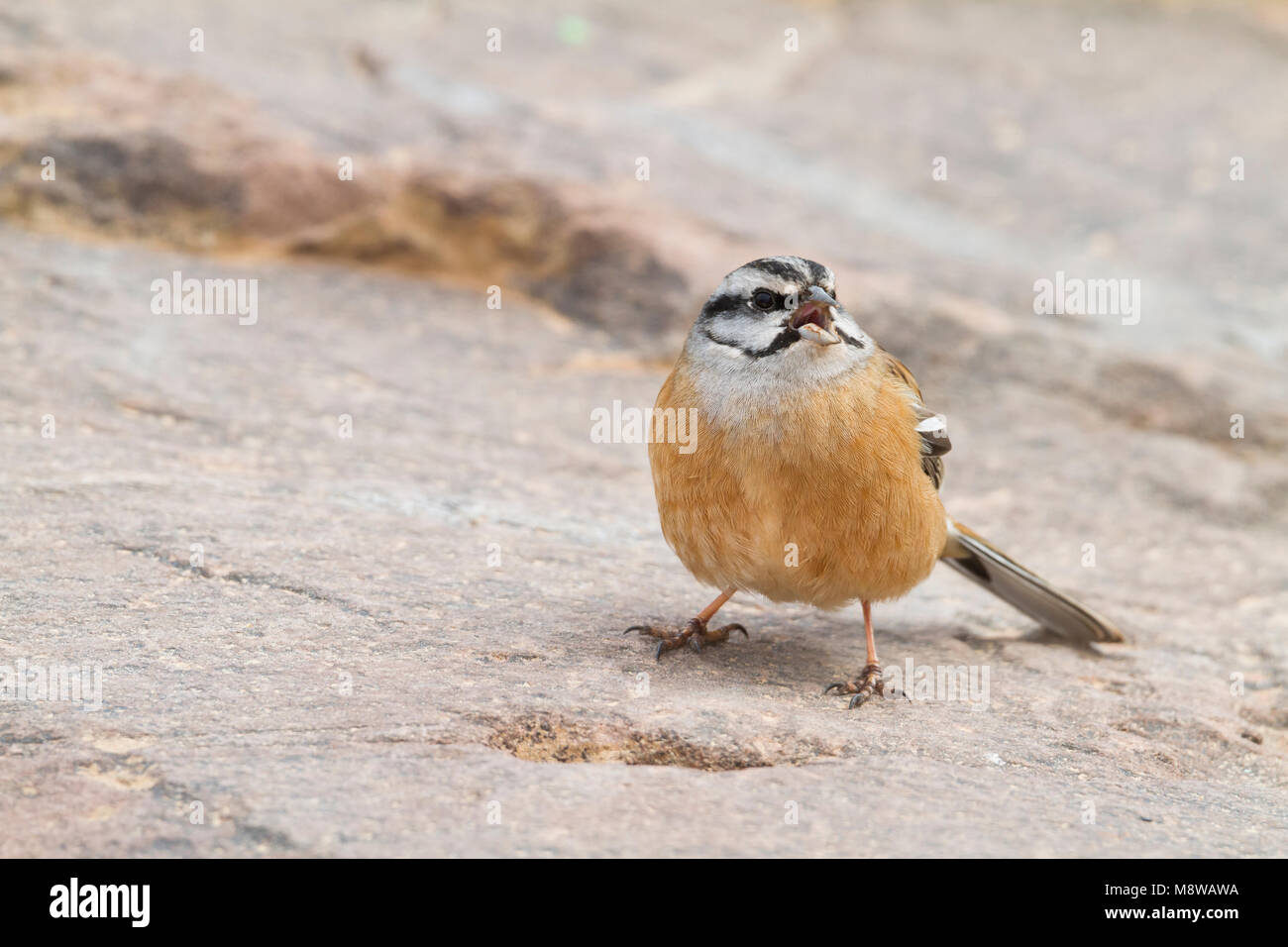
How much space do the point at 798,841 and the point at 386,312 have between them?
5.81 metres

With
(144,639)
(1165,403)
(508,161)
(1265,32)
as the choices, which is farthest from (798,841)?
(1265,32)

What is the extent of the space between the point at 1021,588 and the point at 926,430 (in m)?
1.07

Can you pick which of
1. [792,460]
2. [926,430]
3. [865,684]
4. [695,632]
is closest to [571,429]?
[695,632]

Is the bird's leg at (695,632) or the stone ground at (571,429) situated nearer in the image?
the stone ground at (571,429)

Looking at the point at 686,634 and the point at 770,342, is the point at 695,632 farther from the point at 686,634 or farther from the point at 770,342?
the point at 770,342

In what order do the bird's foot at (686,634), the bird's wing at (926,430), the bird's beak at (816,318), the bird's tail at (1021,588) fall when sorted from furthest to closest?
the bird's tail at (1021,588) < the bird's wing at (926,430) < the bird's foot at (686,634) < the bird's beak at (816,318)

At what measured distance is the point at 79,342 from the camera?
678cm

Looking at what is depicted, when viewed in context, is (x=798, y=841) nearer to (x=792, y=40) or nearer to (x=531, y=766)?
(x=531, y=766)

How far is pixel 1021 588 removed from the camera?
19.2 ft

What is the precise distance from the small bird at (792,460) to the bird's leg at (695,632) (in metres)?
0.01

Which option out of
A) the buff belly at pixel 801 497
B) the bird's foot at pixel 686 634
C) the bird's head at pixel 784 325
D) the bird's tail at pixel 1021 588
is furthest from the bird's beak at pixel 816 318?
the bird's tail at pixel 1021 588

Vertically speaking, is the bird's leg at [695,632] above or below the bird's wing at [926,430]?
below

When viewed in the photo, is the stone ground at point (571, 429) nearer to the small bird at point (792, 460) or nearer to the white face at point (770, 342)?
the small bird at point (792, 460)

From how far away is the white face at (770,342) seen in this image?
15.7 feet
